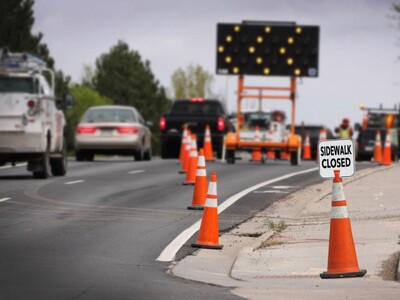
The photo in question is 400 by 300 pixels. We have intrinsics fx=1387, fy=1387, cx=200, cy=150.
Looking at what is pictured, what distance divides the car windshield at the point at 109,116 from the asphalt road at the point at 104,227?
7.81 meters

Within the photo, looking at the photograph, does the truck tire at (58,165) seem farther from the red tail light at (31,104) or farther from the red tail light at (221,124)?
the red tail light at (221,124)

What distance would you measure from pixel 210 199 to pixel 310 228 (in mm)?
2554

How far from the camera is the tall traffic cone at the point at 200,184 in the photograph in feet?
63.3

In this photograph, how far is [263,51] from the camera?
37.7 m

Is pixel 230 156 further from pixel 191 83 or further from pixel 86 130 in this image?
pixel 191 83

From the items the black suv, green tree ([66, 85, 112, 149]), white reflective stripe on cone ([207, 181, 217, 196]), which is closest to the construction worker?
the black suv

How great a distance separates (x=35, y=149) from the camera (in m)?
27.6

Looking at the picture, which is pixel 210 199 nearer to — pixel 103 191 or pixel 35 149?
pixel 103 191

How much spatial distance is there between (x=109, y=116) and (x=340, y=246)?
28238 millimetres

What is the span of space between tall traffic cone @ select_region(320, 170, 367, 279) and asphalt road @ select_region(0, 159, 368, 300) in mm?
1216

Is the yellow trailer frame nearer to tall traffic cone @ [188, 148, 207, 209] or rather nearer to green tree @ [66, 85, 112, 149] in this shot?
tall traffic cone @ [188, 148, 207, 209]

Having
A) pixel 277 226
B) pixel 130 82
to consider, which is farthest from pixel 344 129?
pixel 130 82

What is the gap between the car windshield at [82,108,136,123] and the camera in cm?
4031

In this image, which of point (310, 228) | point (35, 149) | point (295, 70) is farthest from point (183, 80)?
point (310, 228)
